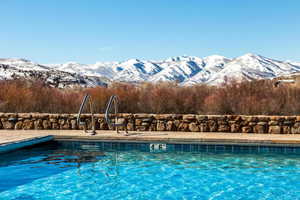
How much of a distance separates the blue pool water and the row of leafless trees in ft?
7.71

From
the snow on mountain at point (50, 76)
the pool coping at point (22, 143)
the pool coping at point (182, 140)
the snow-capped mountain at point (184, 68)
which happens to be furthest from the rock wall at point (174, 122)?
the snow-capped mountain at point (184, 68)

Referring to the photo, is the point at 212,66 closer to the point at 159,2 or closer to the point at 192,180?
the point at 159,2

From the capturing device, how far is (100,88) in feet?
30.8

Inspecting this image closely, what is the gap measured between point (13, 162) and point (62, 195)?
2.01 m

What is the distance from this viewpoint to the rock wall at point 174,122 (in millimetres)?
7109

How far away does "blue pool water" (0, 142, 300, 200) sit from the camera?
414 centimetres

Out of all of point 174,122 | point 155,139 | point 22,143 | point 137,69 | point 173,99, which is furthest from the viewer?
point 137,69

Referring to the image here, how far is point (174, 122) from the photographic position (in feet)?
24.9

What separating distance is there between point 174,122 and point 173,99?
50.4 inches

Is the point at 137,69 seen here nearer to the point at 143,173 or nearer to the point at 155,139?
the point at 155,139

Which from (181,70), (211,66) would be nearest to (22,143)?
(181,70)

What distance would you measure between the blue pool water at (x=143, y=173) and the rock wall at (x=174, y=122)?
1.20 m

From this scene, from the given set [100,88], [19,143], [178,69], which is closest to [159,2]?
[100,88]

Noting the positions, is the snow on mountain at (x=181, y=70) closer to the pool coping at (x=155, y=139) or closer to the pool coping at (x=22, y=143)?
the pool coping at (x=155, y=139)
